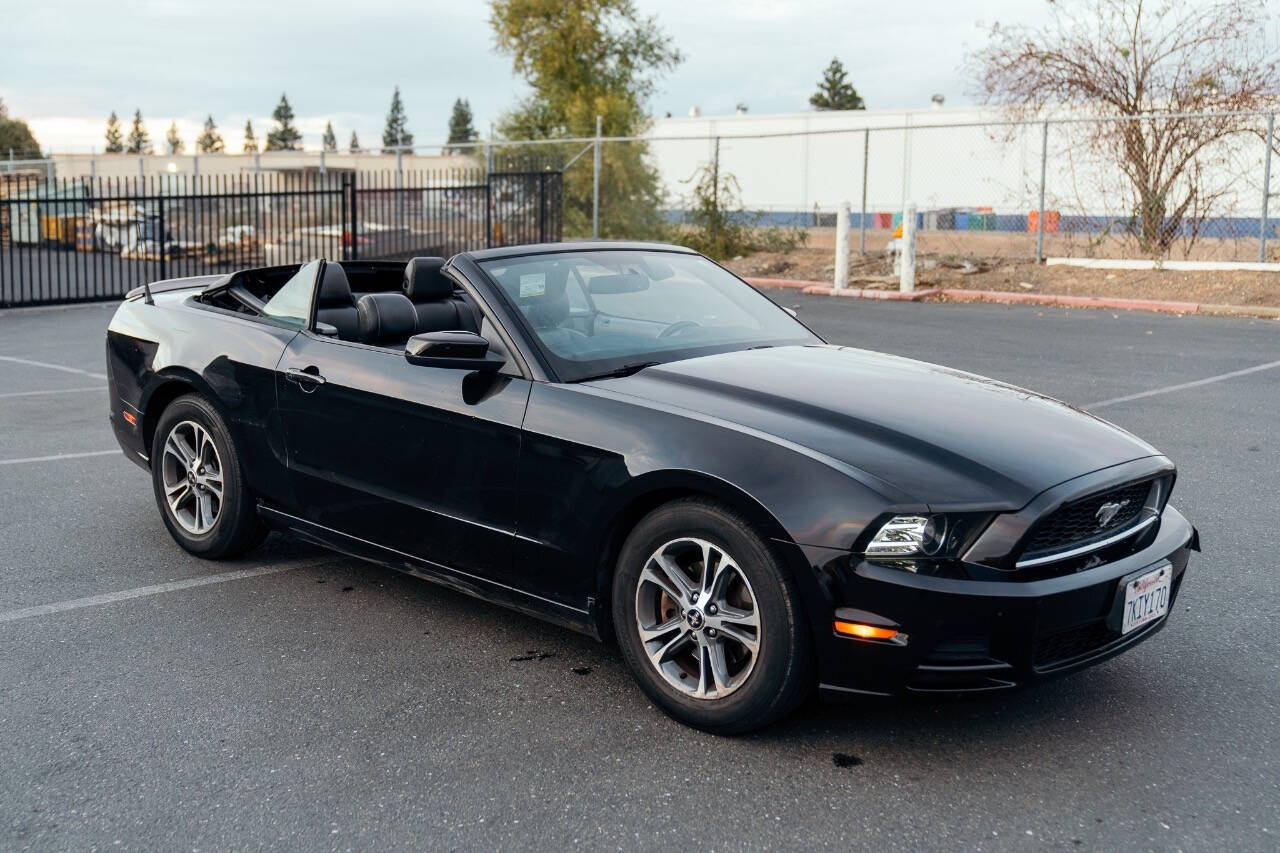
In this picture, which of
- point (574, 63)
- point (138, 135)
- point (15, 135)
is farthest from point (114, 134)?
point (574, 63)

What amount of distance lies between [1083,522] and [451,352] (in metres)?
2.08

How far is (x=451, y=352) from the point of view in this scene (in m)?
4.31

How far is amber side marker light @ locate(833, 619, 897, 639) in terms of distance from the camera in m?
3.41

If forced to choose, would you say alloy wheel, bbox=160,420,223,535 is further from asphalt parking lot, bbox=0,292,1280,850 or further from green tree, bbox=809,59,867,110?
green tree, bbox=809,59,867,110

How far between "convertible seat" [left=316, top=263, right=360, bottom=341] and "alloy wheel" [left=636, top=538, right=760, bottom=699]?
2.08m

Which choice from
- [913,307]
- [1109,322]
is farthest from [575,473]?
[913,307]

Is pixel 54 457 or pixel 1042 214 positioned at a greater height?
pixel 1042 214

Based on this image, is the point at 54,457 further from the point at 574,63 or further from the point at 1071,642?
the point at 574,63

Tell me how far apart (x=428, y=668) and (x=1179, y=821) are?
236cm

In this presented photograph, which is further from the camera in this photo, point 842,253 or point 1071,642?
point 842,253

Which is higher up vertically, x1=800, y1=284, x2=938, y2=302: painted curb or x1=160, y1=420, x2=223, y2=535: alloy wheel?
x1=800, y1=284, x2=938, y2=302: painted curb

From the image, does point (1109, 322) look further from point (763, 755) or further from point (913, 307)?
point (763, 755)

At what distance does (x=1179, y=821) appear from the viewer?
3230 mm

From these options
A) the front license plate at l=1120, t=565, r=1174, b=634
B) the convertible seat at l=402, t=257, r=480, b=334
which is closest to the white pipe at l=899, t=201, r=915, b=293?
the convertible seat at l=402, t=257, r=480, b=334
